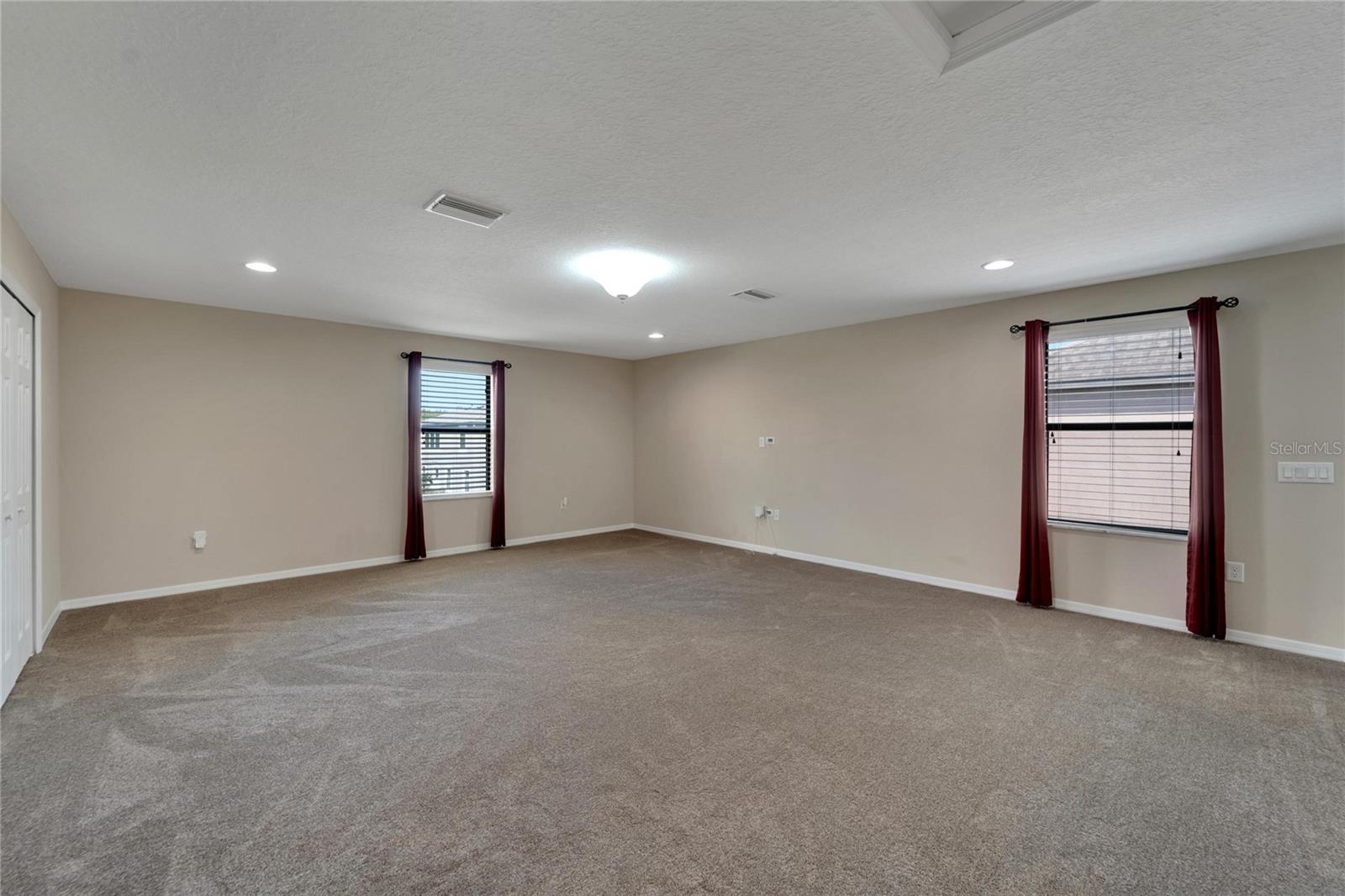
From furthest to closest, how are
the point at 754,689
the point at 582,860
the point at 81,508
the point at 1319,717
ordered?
1. the point at 81,508
2. the point at 754,689
3. the point at 1319,717
4. the point at 582,860

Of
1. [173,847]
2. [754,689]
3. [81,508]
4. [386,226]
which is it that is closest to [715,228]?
[386,226]

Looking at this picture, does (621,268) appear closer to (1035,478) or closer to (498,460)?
(1035,478)

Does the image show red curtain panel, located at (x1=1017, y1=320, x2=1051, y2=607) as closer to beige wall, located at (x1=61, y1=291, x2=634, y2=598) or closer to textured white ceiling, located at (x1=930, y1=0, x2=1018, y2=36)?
textured white ceiling, located at (x1=930, y1=0, x2=1018, y2=36)

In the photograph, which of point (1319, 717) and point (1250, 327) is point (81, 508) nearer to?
point (1319, 717)

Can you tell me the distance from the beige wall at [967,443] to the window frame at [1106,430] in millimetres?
80

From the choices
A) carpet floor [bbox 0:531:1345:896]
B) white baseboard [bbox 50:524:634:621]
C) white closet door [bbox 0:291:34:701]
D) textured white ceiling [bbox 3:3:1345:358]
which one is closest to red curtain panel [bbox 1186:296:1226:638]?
carpet floor [bbox 0:531:1345:896]

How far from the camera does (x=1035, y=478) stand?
438 cm

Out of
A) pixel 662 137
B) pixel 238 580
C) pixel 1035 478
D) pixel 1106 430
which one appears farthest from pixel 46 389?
pixel 1106 430

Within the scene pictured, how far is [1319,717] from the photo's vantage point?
8.73ft

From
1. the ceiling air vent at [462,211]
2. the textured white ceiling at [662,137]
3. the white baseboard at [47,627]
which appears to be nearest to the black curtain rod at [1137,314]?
the textured white ceiling at [662,137]

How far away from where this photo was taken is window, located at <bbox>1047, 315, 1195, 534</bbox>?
3910mm

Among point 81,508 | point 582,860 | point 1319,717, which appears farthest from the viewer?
point 81,508

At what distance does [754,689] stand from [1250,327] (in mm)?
3903

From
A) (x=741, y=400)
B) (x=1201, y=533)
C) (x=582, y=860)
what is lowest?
(x=582, y=860)
